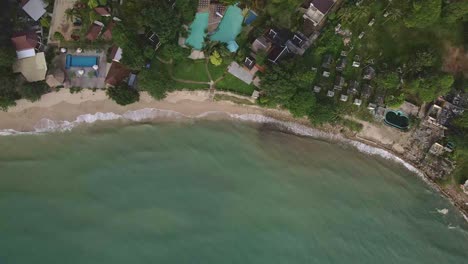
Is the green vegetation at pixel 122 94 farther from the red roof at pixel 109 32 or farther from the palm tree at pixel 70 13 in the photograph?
the palm tree at pixel 70 13

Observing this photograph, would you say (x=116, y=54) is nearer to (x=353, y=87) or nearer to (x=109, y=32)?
(x=109, y=32)

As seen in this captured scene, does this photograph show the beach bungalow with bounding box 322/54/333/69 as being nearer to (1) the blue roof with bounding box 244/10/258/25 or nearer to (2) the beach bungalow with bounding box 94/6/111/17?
(1) the blue roof with bounding box 244/10/258/25

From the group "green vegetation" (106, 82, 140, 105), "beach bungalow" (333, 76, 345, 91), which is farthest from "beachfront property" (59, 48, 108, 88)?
"beach bungalow" (333, 76, 345, 91)

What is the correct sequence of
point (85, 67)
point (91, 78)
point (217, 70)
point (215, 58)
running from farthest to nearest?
1. point (217, 70)
2. point (91, 78)
3. point (85, 67)
4. point (215, 58)

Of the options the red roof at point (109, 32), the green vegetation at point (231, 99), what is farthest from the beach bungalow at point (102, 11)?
the green vegetation at point (231, 99)

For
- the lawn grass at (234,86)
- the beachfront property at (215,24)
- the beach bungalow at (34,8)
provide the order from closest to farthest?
the beach bungalow at (34,8), the beachfront property at (215,24), the lawn grass at (234,86)

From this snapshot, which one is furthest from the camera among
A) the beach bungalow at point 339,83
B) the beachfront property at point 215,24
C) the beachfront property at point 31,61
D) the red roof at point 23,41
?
the beach bungalow at point 339,83

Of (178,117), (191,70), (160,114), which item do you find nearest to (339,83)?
(191,70)
